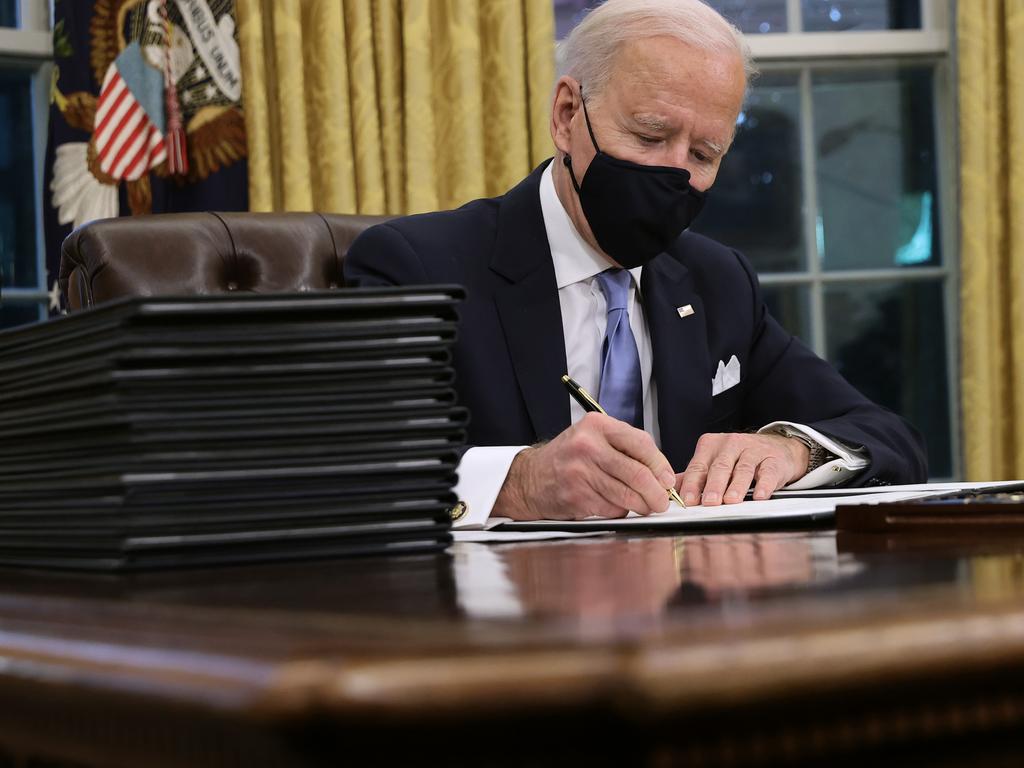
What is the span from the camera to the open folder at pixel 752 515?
37.3 inches

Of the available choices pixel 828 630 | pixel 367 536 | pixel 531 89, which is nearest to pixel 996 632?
pixel 828 630

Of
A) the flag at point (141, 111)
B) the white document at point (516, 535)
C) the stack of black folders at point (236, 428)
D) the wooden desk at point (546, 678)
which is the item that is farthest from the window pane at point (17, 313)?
the wooden desk at point (546, 678)

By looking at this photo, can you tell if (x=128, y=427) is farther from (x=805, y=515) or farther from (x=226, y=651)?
(x=805, y=515)

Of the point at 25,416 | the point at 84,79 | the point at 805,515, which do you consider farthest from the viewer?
the point at 84,79

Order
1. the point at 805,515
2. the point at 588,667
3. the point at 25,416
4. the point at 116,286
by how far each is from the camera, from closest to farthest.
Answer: the point at 588,667
the point at 25,416
the point at 805,515
the point at 116,286

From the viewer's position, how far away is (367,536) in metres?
0.71

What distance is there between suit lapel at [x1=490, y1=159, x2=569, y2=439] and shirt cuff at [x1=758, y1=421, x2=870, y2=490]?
1.10 ft

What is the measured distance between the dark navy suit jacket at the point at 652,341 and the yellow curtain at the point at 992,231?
1.42 m

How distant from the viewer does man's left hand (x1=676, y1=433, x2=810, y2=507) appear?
56.1 inches

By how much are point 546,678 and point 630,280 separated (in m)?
1.83

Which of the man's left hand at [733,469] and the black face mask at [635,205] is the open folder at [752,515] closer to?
the man's left hand at [733,469]

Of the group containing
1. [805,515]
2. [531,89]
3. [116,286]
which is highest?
[531,89]

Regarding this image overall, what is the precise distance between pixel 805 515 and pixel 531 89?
8.40 ft

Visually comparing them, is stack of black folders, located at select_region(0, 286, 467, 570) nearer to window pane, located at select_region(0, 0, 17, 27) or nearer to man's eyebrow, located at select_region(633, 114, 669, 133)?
man's eyebrow, located at select_region(633, 114, 669, 133)
